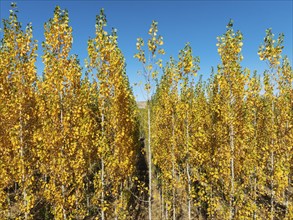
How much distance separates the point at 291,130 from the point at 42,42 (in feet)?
47.4

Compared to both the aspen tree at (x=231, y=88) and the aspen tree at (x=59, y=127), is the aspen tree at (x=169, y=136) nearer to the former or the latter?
the aspen tree at (x=231, y=88)

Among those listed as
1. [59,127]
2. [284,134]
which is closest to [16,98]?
[59,127]

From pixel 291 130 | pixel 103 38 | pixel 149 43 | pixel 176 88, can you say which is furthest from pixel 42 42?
pixel 291 130

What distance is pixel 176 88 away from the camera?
50.6 ft

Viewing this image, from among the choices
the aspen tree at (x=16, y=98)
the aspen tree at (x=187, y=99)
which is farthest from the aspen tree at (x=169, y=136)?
the aspen tree at (x=16, y=98)

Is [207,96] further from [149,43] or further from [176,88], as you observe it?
[149,43]

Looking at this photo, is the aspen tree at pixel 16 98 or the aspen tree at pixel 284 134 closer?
the aspen tree at pixel 16 98

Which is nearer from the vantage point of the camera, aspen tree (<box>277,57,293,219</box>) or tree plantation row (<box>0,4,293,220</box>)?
tree plantation row (<box>0,4,293,220</box>)

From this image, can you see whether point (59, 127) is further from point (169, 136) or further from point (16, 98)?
point (169, 136)

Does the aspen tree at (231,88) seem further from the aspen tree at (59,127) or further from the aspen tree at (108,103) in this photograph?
the aspen tree at (59,127)

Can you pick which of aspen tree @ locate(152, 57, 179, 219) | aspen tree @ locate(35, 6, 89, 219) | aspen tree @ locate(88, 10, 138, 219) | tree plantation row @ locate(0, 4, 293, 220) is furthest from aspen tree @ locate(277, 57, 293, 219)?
aspen tree @ locate(35, 6, 89, 219)

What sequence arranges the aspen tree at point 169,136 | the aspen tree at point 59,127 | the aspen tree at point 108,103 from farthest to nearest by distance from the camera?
the aspen tree at point 169,136 → the aspen tree at point 108,103 → the aspen tree at point 59,127

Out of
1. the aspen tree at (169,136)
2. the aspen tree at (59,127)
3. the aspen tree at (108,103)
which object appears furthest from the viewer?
the aspen tree at (169,136)

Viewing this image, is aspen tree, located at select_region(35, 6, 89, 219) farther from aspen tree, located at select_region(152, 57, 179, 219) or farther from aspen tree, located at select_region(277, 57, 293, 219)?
aspen tree, located at select_region(277, 57, 293, 219)
